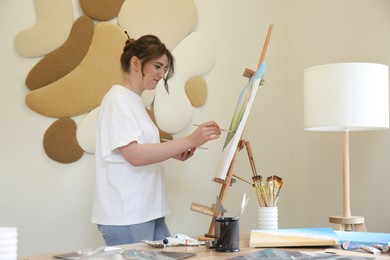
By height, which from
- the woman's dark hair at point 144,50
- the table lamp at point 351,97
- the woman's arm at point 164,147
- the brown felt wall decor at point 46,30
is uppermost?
the brown felt wall decor at point 46,30

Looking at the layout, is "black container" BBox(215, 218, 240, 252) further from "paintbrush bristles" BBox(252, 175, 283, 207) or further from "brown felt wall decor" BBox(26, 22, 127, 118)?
"brown felt wall decor" BBox(26, 22, 127, 118)

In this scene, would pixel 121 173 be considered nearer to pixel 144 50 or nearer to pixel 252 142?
pixel 144 50

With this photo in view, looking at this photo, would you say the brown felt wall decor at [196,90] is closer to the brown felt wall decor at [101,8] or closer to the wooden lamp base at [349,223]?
the brown felt wall decor at [101,8]

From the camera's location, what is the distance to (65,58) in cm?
206

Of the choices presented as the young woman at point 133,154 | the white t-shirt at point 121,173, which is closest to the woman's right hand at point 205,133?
the young woman at point 133,154

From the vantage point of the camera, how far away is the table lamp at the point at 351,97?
1862 mm

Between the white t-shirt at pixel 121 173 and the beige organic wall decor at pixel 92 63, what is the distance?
16.9 inches

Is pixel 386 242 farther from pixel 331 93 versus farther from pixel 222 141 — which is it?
pixel 222 141

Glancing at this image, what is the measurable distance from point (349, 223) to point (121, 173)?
0.91 meters

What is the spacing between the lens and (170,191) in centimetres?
232

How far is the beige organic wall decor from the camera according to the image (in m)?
2.02

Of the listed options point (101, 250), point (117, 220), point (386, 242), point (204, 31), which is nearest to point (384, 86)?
point (386, 242)

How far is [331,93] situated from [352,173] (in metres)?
0.63

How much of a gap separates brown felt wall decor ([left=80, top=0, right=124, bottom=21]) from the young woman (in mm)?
440
